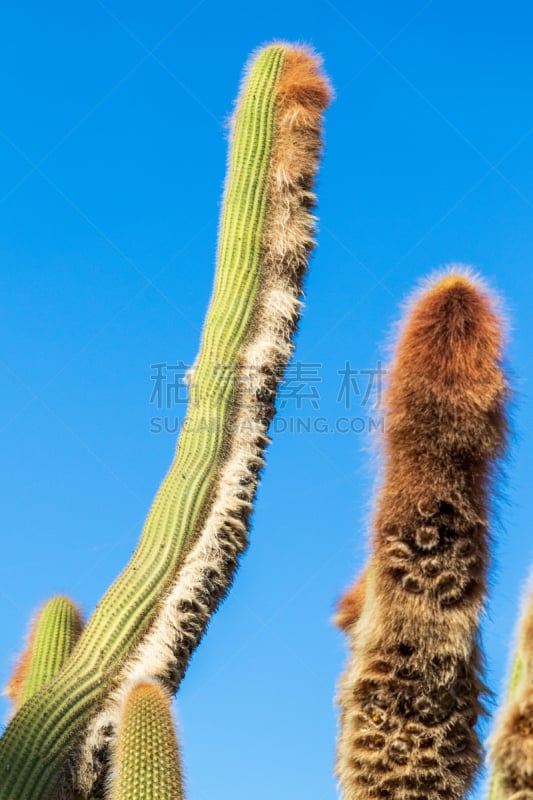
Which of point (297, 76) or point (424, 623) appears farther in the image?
point (297, 76)

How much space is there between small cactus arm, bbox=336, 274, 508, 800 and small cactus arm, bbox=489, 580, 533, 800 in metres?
0.48

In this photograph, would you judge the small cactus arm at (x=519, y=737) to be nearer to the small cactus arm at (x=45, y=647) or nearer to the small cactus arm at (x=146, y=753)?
the small cactus arm at (x=146, y=753)

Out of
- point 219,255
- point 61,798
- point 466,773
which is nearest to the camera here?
point 466,773

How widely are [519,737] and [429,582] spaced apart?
69cm

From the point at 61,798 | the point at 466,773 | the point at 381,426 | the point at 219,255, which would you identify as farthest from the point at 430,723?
the point at 219,255

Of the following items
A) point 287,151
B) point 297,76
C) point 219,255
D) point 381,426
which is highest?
point 297,76

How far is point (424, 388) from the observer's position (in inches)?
127

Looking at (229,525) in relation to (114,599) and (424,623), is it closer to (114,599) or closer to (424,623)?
(114,599)

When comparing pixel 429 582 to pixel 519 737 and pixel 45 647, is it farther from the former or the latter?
pixel 45 647


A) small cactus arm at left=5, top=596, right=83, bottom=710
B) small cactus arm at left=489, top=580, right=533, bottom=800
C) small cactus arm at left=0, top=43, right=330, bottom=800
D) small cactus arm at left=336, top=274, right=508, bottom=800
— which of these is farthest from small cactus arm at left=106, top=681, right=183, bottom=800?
small cactus arm at left=489, top=580, right=533, bottom=800

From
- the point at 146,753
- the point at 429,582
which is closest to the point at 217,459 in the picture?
the point at 146,753

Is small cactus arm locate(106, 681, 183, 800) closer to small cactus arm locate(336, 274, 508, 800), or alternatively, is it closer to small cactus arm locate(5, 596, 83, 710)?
small cactus arm locate(336, 274, 508, 800)

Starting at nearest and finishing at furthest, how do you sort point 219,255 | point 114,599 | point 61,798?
point 61,798, point 114,599, point 219,255

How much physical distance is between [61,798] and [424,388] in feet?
12.6
